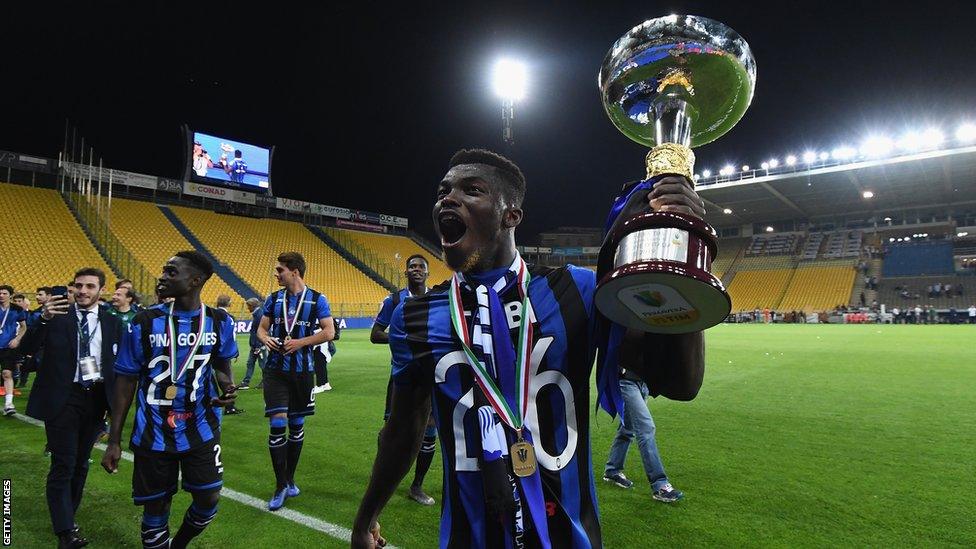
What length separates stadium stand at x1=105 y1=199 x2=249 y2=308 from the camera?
29594 millimetres

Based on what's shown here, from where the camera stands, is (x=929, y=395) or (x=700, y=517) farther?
(x=929, y=395)

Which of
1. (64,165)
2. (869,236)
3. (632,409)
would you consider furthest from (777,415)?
(869,236)

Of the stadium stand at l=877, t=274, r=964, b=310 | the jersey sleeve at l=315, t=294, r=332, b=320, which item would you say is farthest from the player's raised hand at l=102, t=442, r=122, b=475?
the stadium stand at l=877, t=274, r=964, b=310

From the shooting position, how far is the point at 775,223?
5388 centimetres

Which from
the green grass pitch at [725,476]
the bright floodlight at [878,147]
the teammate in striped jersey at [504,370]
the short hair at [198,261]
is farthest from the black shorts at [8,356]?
the bright floodlight at [878,147]

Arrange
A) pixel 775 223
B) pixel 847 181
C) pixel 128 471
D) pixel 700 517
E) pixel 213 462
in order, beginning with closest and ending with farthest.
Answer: pixel 213 462
pixel 700 517
pixel 128 471
pixel 847 181
pixel 775 223

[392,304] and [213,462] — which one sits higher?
[392,304]

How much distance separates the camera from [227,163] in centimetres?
3669

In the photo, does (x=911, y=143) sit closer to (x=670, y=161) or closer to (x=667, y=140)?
(x=667, y=140)

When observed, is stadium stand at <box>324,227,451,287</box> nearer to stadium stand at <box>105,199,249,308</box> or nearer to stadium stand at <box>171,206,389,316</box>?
stadium stand at <box>171,206,389,316</box>

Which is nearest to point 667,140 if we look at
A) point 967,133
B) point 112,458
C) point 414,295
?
point 112,458

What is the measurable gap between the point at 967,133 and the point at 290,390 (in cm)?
4355

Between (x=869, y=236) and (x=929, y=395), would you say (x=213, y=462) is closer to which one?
(x=929, y=395)

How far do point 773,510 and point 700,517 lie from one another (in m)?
0.66
